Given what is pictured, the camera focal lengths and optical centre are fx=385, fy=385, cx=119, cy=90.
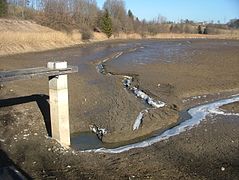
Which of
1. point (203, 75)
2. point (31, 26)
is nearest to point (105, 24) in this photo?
point (31, 26)

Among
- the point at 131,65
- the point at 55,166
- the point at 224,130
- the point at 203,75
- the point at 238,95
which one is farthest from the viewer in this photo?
the point at 131,65

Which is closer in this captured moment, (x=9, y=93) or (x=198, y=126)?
(x=198, y=126)

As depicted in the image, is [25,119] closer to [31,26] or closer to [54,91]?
[54,91]

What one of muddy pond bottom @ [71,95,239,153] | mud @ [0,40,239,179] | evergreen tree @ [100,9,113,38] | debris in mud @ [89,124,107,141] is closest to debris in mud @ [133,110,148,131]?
mud @ [0,40,239,179]

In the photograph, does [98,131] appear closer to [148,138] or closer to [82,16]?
[148,138]

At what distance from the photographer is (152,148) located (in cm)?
1551

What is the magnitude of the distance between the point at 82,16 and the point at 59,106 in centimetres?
9361

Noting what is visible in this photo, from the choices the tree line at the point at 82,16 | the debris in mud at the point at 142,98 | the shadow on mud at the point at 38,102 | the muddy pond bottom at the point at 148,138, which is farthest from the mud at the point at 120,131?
the tree line at the point at 82,16

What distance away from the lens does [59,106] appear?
53.6ft

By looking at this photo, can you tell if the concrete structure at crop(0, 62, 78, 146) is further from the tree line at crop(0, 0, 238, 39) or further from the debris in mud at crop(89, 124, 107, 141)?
the tree line at crop(0, 0, 238, 39)

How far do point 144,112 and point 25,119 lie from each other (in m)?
6.34

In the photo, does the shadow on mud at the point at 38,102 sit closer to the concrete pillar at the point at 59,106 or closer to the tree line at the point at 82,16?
the concrete pillar at the point at 59,106

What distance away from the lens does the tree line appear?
288 ft

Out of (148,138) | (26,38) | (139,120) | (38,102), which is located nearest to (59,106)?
(148,138)
